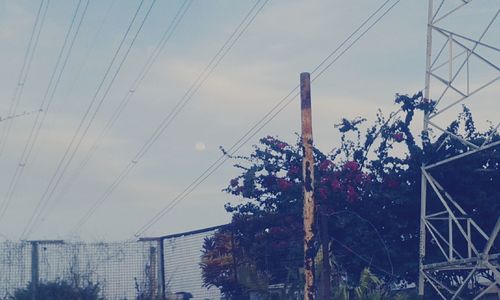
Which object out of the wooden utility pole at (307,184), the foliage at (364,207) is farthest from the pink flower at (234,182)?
the wooden utility pole at (307,184)

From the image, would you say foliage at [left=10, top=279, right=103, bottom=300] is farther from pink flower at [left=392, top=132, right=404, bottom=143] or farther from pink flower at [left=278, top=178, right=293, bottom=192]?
pink flower at [left=392, top=132, right=404, bottom=143]

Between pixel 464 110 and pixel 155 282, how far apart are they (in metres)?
8.76

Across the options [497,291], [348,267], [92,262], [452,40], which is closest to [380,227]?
[348,267]

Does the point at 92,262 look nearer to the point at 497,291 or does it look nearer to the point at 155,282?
the point at 155,282

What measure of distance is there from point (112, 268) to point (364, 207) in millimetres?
6391

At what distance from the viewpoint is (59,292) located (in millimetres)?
17719

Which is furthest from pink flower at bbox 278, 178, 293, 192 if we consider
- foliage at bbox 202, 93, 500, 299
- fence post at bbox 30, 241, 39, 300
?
fence post at bbox 30, 241, 39, 300

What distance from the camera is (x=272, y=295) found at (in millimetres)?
18250

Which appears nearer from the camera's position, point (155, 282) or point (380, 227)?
point (155, 282)

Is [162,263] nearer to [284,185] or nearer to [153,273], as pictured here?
[153,273]

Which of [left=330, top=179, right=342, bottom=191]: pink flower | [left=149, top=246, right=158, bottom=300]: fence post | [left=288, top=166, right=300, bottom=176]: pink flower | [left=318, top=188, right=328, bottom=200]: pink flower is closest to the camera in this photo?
[left=149, top=246, right=158, bottom=300]: fence post

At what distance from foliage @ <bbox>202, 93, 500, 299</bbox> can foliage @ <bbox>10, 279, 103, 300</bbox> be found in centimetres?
280

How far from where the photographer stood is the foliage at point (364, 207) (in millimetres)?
19516

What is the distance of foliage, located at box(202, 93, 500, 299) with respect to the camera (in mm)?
19516
